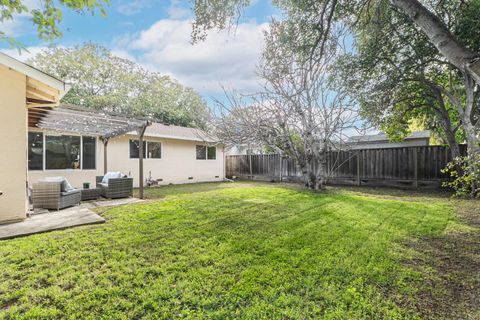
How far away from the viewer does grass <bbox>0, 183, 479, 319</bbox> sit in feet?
6.87

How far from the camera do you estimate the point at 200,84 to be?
10.2 m

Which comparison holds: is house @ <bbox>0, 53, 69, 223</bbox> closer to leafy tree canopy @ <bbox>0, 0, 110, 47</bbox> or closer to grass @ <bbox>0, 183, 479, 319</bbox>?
grass @ <bbox>0, 183, 479, 319</bbox>

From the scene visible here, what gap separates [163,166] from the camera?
40.5 ft

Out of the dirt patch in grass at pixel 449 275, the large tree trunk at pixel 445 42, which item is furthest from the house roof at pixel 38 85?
the dirt patch in grass at pixel 449 275

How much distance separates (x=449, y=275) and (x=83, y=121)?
8.97 metres

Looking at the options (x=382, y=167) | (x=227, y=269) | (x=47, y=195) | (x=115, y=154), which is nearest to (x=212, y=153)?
(x=115, y=154)

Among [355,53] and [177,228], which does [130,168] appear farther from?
[355,53]

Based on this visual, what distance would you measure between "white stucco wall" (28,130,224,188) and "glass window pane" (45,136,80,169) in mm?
264

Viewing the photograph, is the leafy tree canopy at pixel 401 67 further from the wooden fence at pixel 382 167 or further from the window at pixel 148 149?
the window at pixel 148 149

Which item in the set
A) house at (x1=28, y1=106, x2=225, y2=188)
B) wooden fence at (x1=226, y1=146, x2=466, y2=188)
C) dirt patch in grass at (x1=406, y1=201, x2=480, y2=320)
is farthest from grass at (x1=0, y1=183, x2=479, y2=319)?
wooden fence at (x1=226, y1=146, x2=466, y2=188)

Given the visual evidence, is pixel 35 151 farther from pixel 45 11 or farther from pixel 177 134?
pixel 45 11

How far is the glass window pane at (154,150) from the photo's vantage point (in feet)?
39.2

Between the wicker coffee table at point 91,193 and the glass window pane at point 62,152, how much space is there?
2722 millimetres

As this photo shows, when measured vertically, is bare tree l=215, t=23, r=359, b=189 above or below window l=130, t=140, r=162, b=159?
above
